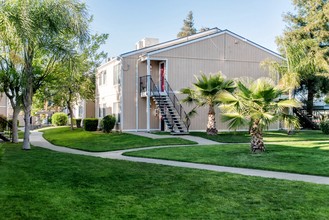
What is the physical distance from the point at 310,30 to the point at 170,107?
17.4m

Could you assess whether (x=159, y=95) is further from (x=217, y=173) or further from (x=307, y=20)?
(x=307, y=20)

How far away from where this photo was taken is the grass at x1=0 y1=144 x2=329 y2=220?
5.48 meters

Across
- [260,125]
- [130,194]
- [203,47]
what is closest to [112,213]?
[130,194]

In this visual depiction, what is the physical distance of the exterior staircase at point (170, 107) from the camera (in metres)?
21.1

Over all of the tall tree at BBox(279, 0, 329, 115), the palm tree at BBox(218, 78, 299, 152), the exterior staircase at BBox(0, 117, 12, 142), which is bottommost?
the exterior staircase at BBox(0, 117, 12, 142)

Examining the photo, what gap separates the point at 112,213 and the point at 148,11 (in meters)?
20.0

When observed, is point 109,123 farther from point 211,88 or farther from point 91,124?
point 211,88

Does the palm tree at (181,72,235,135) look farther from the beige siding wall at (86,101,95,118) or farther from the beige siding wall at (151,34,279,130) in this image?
the beige siding wall at (86,101,95,118)

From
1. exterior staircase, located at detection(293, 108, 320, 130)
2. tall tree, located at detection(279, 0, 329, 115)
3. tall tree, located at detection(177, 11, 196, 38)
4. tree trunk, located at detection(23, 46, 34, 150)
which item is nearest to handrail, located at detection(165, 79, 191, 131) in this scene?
tree trunk, located at detection(23, 46, 34, 150)

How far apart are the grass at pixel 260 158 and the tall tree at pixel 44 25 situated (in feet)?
18.4

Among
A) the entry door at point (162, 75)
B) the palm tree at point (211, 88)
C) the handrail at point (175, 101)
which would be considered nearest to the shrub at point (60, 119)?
the entry door at point (162, 75)

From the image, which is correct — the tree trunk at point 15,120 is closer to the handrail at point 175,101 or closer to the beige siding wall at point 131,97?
the beige siding wall at point 131,97

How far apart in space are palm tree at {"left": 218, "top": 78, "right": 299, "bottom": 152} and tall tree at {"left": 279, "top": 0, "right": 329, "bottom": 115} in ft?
62.0

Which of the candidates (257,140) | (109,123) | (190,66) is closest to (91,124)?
(109,123)
